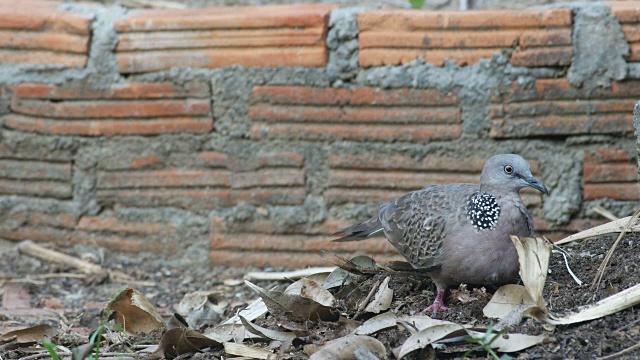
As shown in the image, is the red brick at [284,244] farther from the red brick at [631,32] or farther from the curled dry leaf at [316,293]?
the red brick at [631,32]

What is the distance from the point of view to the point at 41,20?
473cm

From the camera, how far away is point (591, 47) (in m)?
4.23

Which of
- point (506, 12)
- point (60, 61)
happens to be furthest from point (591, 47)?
point (60, 61)

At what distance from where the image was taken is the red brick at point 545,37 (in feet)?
14.0

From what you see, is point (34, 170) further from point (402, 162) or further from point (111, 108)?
point (402, 162)

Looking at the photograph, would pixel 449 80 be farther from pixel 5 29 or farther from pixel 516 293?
pixel 5 29

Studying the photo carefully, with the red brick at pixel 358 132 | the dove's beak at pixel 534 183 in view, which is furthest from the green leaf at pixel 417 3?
the dove's beak at pixel 534 183

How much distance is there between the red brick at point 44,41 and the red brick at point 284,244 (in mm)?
1264

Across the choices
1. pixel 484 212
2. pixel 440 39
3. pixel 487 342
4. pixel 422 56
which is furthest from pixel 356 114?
pixel 487 342

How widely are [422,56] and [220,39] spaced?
3.52 feet

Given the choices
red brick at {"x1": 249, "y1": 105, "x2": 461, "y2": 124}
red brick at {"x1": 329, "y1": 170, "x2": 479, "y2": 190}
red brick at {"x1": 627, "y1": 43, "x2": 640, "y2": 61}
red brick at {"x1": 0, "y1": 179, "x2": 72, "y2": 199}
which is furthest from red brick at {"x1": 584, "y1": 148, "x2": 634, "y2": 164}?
red brick at {"x1": 0, "y1": 179, "x2": 72, "y2": 199}

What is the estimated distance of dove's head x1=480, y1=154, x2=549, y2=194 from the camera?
3.26m

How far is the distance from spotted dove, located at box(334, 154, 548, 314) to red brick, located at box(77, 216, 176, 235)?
1.75 m

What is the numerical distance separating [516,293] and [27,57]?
3.08 metres
